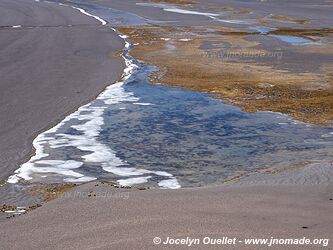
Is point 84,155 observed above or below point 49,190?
below

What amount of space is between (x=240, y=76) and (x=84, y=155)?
8934 mm

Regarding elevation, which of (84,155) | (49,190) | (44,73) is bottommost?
(44,73)

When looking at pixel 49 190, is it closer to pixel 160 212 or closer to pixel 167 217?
pixel 160 212

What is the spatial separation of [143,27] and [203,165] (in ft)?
86.8

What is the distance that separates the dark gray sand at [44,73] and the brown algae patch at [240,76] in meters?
1.74

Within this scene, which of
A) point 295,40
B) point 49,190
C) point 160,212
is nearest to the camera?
point 160,212

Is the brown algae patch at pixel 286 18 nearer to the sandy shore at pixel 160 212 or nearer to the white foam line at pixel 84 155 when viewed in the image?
the white foam line at pixel 84 155

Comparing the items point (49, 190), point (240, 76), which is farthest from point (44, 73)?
point (49, 190)

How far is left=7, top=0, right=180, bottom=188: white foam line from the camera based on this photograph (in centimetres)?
867

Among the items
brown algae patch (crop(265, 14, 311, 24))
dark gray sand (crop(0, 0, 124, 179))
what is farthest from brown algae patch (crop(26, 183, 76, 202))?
brown algae patch (crop(265, 14, 311, 24))

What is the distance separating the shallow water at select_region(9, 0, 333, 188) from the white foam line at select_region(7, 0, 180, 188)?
0.05 feet

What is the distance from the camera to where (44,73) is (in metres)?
18.1

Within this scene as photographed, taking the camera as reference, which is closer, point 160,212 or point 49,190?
point 160,212

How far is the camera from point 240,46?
25.7 meters
